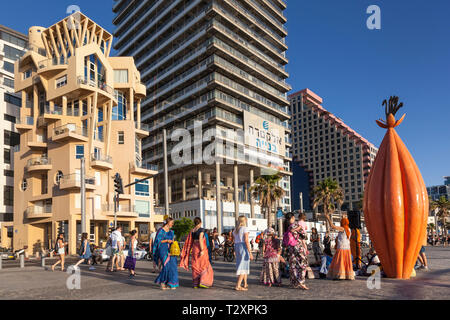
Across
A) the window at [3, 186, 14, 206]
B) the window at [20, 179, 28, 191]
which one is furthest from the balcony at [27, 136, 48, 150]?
the window at [3, 186, 14, 206]

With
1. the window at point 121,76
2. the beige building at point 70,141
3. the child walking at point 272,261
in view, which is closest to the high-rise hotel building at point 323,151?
the window at point 121,76

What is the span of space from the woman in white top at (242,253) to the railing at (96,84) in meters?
33.0

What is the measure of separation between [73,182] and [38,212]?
18.7 feet

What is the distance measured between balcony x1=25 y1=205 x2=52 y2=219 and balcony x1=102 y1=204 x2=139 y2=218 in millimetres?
5101

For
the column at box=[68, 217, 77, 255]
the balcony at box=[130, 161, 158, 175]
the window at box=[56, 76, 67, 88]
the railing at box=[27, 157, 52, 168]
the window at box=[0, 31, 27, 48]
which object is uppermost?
the window at box=[0, 31, 27, 48]

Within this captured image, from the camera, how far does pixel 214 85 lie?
184ft

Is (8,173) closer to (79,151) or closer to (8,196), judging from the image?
(8,196)

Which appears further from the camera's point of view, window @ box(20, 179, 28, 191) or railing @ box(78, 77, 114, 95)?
window @ box(20, 179, 28, 191)

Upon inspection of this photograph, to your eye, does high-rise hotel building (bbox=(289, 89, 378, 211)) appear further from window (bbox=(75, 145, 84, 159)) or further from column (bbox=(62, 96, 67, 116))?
column (bbox=(62, 96, 67, 116))

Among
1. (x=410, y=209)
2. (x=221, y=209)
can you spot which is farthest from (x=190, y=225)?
(x=410, y=209)

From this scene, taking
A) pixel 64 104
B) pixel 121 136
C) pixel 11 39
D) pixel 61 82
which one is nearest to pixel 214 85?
pixel 121 136

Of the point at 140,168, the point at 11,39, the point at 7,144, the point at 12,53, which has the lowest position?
the point at 140,168

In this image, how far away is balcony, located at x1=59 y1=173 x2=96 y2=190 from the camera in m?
36.6

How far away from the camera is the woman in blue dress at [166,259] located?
10.2 meters
